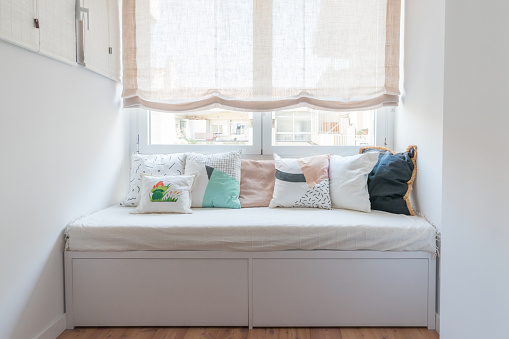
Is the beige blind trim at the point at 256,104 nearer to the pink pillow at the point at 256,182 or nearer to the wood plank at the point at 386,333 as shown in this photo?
the pink pillow at the point at 256,182

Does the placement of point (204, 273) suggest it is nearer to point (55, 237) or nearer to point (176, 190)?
point (176, 190)

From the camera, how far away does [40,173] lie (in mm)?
1812

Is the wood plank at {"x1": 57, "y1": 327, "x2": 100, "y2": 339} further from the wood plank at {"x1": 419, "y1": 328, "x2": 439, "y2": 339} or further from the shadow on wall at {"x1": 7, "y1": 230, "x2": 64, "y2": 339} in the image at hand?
the wood plank at {"x1": 419, "y1": 328, "x2": 439, "y2": 339}

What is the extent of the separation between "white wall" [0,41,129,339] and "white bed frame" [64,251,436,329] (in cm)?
20

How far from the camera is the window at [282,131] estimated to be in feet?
9.30

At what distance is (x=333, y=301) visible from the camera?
6.62 feet

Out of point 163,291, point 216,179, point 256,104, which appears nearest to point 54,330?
point 163,291

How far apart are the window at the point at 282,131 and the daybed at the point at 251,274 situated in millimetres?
934

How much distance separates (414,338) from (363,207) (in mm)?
A: 758

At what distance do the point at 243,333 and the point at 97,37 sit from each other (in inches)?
75.6

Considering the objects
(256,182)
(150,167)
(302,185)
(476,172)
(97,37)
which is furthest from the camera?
(256,182)

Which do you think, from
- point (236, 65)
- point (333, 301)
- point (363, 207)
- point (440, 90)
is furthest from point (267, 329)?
point (236, 65)

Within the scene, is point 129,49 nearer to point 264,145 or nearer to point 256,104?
point 256,104

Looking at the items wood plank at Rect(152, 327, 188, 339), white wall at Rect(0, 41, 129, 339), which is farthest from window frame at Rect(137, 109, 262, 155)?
wood plank at Rect(152, 327, 188, 339)
